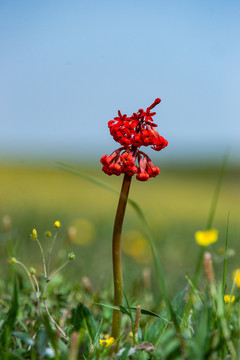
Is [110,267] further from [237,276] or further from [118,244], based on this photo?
[118,244]

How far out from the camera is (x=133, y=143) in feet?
5.67

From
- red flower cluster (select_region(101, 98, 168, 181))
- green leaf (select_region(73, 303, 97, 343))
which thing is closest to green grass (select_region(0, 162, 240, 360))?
green leaf (select_region(73, 303, 97, 343))

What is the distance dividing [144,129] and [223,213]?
606cm

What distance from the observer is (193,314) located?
1.93m

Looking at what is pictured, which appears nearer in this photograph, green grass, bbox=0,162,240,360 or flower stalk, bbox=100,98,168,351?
green grass, bbox=0,162,240,360

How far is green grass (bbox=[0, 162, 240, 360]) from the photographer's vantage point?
1518 millimetres

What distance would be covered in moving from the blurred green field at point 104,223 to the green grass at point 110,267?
0.5 inches

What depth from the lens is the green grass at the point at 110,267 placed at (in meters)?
1.52

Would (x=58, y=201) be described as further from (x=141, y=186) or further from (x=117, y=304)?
(x=117, y=304)

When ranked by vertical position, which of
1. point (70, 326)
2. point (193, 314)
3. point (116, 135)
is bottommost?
point (70, 326)

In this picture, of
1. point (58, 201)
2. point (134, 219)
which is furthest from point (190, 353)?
point (58, 201)

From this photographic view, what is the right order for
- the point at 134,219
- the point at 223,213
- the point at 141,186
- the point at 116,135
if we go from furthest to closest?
the point at 141,186
the point at 223,213
the point at 134,219
the point at 116,135

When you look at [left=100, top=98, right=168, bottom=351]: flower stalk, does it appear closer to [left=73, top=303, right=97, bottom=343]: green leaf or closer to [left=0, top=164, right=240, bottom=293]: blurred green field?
[left=73, top=303, right=97, bottom=343]: green leaf

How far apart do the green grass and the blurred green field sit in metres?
0.01
